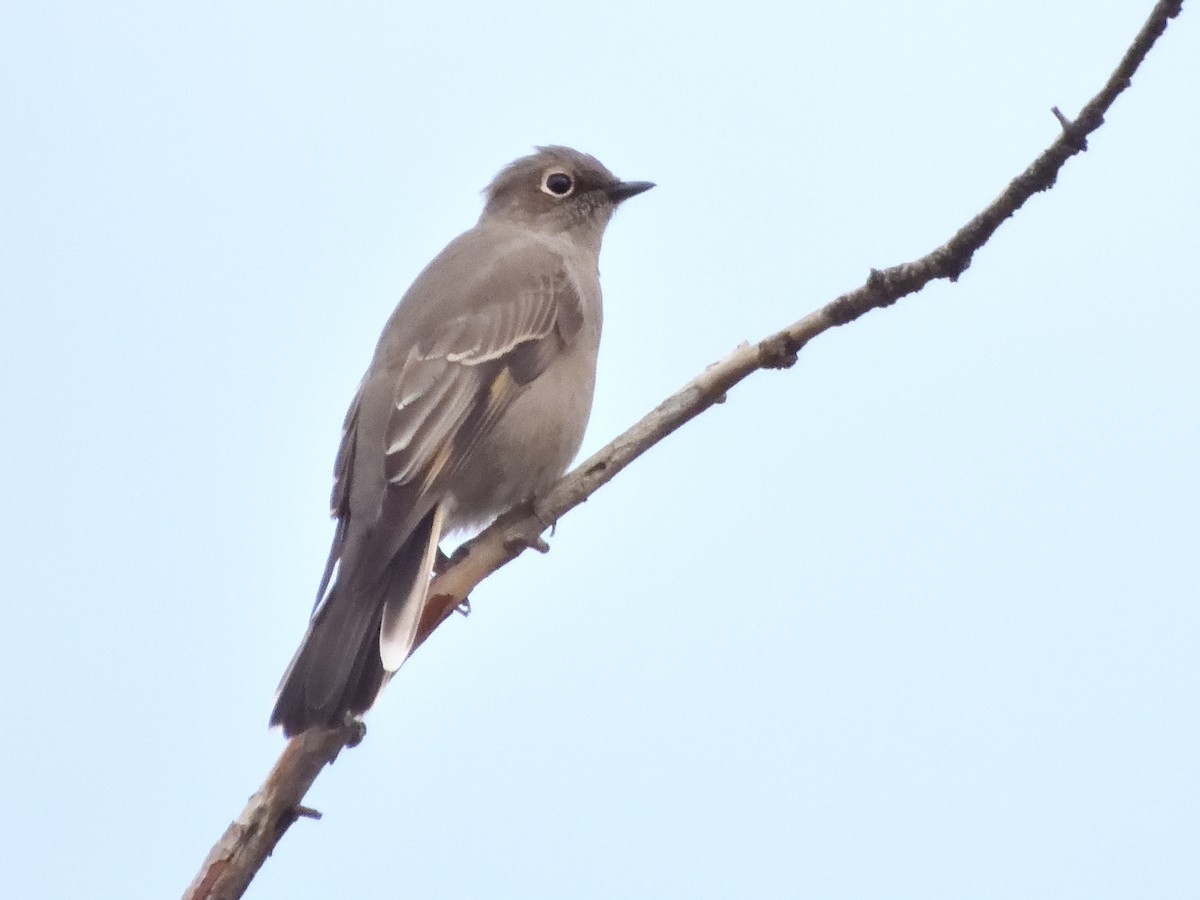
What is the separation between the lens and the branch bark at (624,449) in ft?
18.4

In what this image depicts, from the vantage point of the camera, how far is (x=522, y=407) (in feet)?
28.3

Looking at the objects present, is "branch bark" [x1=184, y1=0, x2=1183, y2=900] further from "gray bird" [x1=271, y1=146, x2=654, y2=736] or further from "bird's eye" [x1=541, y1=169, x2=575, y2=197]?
"bird's eye" [x1=541, y1=169, x2=575, y2=197]

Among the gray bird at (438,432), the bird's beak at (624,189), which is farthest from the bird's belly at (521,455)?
the bird's beak at (624,189)

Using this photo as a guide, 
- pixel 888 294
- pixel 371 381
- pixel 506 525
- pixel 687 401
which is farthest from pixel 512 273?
pixel 888 294

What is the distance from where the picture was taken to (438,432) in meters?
8.23

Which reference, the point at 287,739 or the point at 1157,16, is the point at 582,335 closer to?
the point at 287,739

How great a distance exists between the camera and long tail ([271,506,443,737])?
655 centimetres

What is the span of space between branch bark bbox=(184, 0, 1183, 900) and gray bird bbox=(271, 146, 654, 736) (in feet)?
0.65

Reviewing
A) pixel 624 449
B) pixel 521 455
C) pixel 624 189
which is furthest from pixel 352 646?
pixel 624 189

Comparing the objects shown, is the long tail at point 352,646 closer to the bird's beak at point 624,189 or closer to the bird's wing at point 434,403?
the bird's wing at point 434,403

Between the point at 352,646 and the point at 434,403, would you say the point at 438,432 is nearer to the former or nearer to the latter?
the point at 434,403

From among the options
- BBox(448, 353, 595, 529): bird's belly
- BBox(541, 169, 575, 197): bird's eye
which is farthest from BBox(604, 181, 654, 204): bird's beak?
BBox(448, 353, 595, 529): bird's belly

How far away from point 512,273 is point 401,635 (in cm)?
317

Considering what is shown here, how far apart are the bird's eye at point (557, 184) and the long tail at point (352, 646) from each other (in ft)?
13.3
